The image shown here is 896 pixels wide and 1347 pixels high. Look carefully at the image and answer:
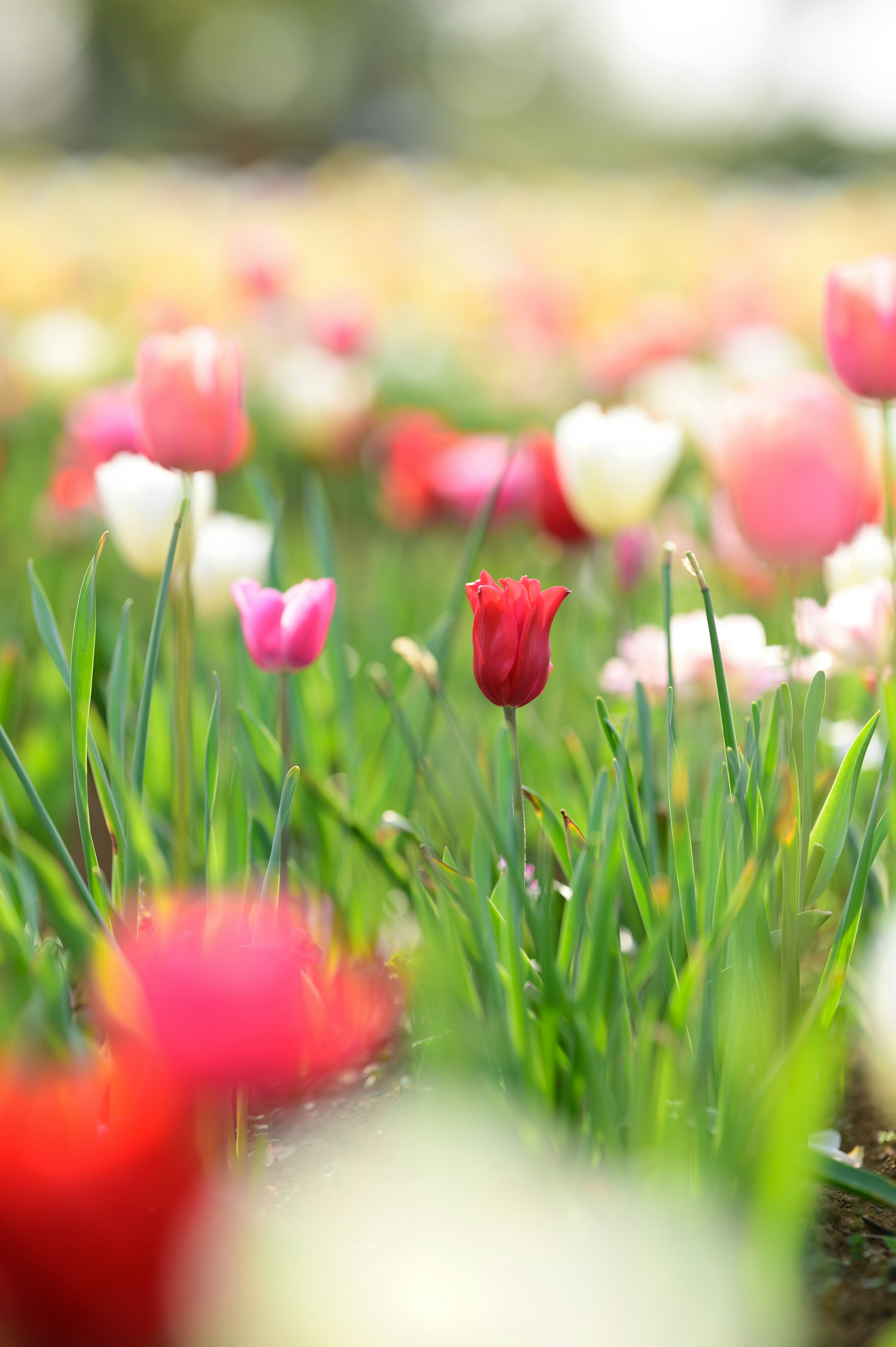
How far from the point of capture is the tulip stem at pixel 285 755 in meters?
0.72

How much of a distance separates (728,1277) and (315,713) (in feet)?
2.12

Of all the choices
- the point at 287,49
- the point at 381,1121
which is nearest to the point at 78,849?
the point at 381,1121

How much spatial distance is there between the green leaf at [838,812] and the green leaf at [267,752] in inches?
13.0

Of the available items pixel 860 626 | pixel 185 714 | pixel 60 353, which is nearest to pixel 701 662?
pixel 860 626

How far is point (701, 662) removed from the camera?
927 mm

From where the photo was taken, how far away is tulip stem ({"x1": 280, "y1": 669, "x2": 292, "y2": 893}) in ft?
2.37

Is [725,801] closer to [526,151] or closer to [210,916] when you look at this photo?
[210,916]

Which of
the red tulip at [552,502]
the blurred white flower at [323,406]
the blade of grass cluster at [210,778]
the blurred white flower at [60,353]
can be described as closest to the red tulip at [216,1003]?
the blade of grass cluster at [210,778]

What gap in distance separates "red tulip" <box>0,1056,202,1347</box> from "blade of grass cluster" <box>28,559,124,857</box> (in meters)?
0.31

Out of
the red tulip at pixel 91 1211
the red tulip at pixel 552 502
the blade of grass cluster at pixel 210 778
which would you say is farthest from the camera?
the red tulip at pixel 552 502

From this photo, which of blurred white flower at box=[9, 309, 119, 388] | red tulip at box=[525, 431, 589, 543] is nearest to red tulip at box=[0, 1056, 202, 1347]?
red tulip at box=[525, 431, 589, 543]

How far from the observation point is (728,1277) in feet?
→ 1.37

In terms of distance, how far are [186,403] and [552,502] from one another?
0.52 metres

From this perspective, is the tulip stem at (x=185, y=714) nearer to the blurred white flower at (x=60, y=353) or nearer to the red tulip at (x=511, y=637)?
the red tulip at (x=511, y=637)
